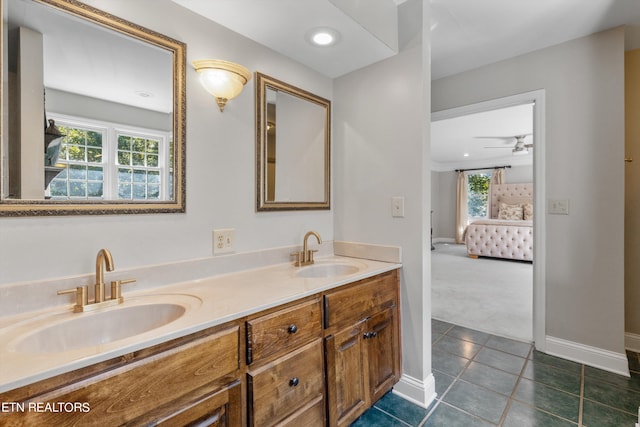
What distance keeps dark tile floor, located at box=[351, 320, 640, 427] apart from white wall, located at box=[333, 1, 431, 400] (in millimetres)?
225

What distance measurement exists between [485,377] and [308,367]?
144cm

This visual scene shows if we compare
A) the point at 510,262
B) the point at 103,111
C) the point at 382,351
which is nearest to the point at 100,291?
the point at 103,111

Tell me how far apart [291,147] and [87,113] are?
106cm

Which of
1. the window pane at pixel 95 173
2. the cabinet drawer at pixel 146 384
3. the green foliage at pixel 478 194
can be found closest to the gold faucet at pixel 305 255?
the cabinet drawer at pixel 146 384

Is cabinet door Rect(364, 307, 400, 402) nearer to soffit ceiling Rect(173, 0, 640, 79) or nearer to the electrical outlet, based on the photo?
the electrical outlet

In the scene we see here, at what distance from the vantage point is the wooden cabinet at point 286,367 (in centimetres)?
107

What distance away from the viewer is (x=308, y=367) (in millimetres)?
1269

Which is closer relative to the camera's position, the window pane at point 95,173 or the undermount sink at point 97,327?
the undermount sink at point 97,327

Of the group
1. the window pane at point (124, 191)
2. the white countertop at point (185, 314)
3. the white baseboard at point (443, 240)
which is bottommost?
the white baseboard at point (443, 240)

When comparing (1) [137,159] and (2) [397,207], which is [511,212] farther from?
(1) [137,159]

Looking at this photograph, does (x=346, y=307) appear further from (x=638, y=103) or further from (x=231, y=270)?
(x=638, y=103)

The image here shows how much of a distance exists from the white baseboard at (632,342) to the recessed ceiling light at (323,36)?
3103 millimetres

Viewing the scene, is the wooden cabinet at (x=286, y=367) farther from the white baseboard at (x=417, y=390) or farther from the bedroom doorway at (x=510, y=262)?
the bedroom doorway at (x=510, y=262)

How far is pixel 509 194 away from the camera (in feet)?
25.2
